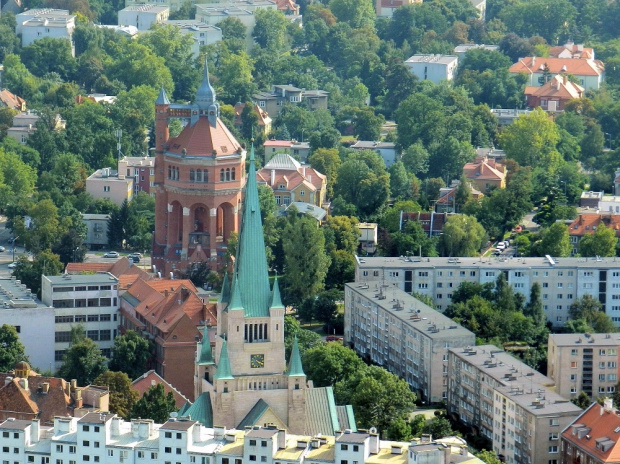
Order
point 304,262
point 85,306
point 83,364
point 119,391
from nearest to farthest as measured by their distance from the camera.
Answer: point 119,391 → point 83,364 → point 85,306 → point 304,262

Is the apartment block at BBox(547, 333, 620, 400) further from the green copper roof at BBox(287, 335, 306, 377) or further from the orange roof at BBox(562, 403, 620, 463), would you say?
the green copper roof at BBox(287, 335, 306, 377)

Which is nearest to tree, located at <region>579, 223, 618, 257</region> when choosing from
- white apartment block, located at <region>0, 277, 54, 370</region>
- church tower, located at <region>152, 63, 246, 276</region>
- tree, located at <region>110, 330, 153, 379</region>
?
church tower, located at <region>152, 63, 246, 276</region>

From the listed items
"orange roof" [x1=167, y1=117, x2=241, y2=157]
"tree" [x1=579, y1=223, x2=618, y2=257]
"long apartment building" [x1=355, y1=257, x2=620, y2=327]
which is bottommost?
"long apartment building" [x1=355, y1=257, x2=620, y2=327]

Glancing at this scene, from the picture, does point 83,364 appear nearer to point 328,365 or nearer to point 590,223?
point 328,365

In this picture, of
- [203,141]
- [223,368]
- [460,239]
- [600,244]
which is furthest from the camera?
[460,239]

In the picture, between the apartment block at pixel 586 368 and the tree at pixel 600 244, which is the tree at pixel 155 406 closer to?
the apartment block at pixel 586 368

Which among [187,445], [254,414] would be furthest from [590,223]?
[187,445]
